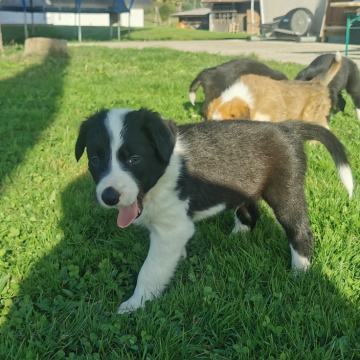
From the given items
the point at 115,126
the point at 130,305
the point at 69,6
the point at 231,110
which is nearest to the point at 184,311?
the point at 130,305

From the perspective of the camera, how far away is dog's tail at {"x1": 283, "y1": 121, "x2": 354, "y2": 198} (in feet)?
10.0

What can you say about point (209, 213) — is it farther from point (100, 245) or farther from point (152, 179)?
point (100, 245)

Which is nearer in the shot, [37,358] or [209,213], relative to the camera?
[37,358]

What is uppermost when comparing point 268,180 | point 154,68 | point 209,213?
point 268,180

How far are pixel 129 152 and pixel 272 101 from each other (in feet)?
10.3

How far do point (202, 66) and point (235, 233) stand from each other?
9.74 meters

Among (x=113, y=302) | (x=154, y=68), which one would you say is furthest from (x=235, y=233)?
(x=154, y=68)

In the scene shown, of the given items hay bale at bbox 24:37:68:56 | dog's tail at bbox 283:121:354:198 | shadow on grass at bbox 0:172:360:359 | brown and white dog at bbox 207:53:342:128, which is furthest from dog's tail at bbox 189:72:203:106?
hay bale at bbox 24:37:68:56

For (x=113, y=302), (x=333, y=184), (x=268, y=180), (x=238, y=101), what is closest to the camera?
(x=113, y=302)

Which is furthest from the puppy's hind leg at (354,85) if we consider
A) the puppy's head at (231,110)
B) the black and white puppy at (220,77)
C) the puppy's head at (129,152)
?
the puppy's head at (129,152)

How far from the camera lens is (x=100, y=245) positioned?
10.9 ft

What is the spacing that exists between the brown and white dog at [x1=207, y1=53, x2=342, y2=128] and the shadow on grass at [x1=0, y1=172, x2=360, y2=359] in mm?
2088

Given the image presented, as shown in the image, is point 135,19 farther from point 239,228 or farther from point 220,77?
point 239,228

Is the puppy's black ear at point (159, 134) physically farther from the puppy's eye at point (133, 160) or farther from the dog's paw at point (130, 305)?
the dog's paw at point (130, 305)
